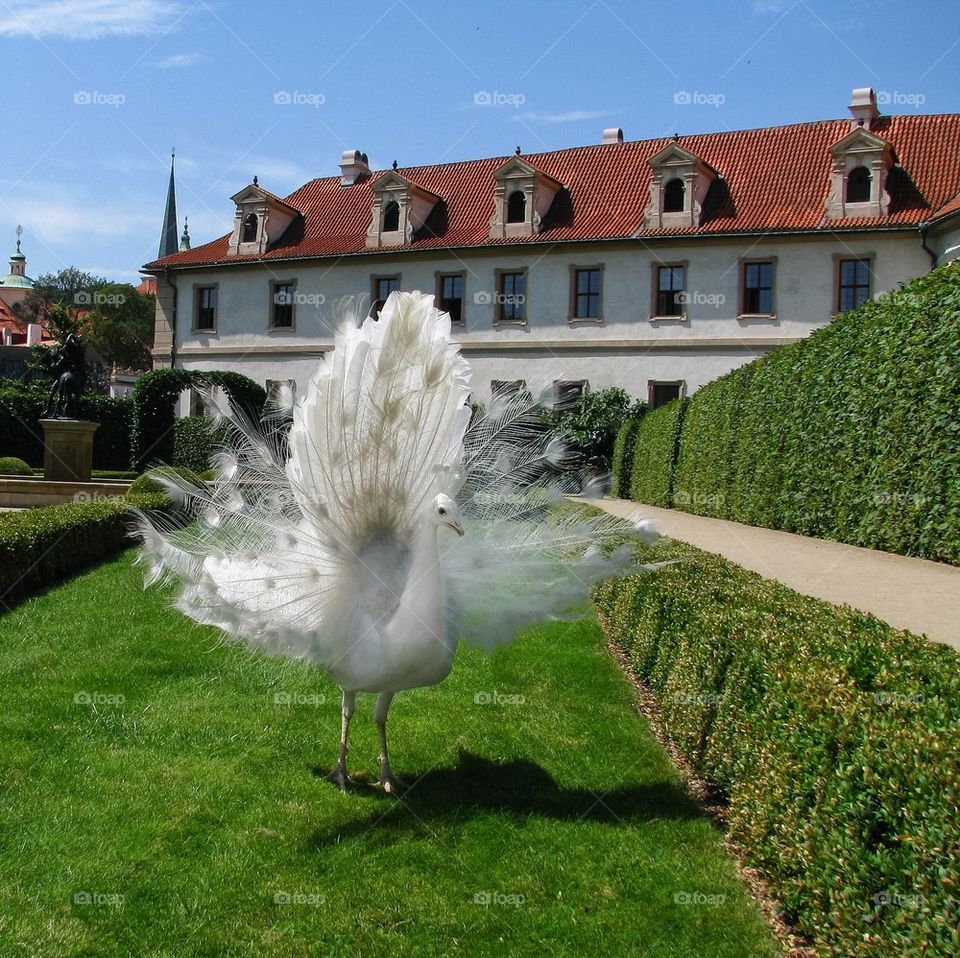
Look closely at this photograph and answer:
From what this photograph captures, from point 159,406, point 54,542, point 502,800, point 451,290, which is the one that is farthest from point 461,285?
point 502,800

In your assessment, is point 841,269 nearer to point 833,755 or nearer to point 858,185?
point 858,185

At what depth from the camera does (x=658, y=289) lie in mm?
35656

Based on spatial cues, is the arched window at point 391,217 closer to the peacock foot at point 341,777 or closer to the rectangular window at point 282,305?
the rectangular window at point 282,305

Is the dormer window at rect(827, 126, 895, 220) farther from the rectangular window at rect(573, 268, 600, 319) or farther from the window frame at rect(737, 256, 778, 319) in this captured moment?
the rectangular window at rect(573, 268, 600, 319)

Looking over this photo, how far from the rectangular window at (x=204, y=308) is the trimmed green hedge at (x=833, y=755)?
130 ft

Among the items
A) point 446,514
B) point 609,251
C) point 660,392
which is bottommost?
point 446,514

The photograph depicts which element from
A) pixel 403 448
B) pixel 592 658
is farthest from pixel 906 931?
pixel 592 658

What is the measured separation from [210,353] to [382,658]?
39390mm

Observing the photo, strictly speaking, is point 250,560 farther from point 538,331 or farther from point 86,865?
point 538,331

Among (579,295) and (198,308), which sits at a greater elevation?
(198,308)

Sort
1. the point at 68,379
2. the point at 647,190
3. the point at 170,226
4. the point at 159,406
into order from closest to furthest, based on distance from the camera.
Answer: the point at 68,379
the point at 159,406
the point at 647,190
the point at 170,226

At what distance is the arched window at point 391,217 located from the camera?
39469 millimetres

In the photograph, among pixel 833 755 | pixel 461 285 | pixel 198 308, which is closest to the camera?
pixel 833 755

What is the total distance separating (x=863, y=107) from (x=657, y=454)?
63.1 feet
